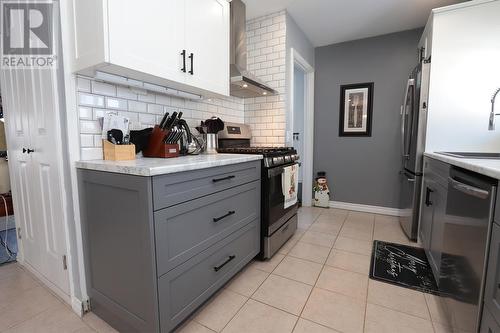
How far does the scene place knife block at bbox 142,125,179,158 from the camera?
160cm

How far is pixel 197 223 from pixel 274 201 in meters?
0.92

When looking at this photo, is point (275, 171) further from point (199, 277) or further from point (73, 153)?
point (73, 153)

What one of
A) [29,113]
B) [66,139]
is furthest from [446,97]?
[29,113]

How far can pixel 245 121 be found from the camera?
3.07 meters

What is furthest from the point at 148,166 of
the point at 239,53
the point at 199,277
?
the point at 239,53

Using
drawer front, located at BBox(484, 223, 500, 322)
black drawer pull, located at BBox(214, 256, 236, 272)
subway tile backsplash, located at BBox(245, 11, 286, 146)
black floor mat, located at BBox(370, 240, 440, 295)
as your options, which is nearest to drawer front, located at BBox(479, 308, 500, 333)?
drawer front, located at BBox(484, 223, 500, 322)

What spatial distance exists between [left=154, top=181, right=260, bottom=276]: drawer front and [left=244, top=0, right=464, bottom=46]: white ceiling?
207cm

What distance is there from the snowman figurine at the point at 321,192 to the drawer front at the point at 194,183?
86.5 inches

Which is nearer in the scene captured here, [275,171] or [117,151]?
[117,151]

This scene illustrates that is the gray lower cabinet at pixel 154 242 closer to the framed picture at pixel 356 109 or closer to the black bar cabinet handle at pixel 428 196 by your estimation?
the black bar cabinet handle at pixel 428 196

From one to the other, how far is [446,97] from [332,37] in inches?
69.4

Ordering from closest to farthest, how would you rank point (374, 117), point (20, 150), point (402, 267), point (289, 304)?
point (289, 304) < point (20, 150) < point (402, 267) < point (374, 117)

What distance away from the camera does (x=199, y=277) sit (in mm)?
1378

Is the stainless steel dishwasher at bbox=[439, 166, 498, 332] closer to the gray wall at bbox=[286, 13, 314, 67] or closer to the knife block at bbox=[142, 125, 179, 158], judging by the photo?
the knife block at bbox=[142, 125, 179, 158]
